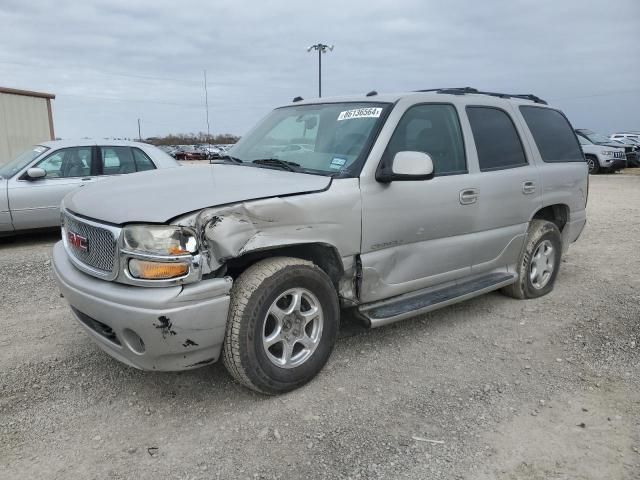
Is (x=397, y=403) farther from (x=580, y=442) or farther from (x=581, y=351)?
(x=581, y=351)

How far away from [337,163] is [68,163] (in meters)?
5.61

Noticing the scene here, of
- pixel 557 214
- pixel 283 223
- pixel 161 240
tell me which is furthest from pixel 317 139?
pixel 557 214

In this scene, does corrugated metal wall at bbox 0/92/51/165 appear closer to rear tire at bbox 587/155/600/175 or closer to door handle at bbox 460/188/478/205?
door handle at bbox 460/188/478/205

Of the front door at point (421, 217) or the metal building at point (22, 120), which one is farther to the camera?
the metal building at point (22, 120)

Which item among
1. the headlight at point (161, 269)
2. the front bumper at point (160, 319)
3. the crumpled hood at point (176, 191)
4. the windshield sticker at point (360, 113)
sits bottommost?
the front bumper at point (160, 319)

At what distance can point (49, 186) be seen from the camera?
7277 millimetres

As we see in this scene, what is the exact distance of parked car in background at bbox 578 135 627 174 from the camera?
19391 mm

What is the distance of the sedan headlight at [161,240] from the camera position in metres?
2.64

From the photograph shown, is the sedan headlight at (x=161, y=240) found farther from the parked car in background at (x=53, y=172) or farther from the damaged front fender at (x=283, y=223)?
the parked car in background at (x=53, y=172)

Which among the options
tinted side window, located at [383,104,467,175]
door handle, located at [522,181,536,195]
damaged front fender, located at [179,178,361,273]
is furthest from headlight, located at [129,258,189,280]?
door handle, located at [522,181,536,195]

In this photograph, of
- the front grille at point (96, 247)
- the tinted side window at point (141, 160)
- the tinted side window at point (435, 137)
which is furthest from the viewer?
A: the tinted side window at point (141, 160)

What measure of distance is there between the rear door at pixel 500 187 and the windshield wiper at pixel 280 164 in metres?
1.47

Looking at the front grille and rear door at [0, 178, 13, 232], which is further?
rear door at [0, 178, 13, 232]

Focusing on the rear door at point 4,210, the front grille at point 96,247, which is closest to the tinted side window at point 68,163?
the rear door at point 4,210
